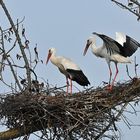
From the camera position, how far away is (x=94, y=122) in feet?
37.7

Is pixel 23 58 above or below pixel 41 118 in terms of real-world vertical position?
above

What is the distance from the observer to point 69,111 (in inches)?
458

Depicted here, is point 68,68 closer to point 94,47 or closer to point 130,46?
point 94,47

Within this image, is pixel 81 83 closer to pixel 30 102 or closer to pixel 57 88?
pixel 57 88

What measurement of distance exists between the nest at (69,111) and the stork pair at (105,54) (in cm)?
81

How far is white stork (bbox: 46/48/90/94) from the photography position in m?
13.9

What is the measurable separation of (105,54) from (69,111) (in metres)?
2.54

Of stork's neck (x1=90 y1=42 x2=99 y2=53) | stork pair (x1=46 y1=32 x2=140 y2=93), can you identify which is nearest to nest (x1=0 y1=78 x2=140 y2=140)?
stork pair (x1=46 y1=32 x2=140 y2=93)

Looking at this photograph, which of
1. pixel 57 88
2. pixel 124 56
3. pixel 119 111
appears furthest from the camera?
pixel 124 56

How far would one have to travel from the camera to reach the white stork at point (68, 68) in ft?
45.5

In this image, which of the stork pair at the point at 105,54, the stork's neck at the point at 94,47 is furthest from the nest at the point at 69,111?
the stork's neck at the point at 94,47

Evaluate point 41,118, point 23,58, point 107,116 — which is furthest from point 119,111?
point 23,58

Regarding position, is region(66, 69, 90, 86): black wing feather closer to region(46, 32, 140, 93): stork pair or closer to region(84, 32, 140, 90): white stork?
region(46, 32, 140, 93): stork pair

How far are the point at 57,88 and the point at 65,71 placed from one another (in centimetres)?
166
